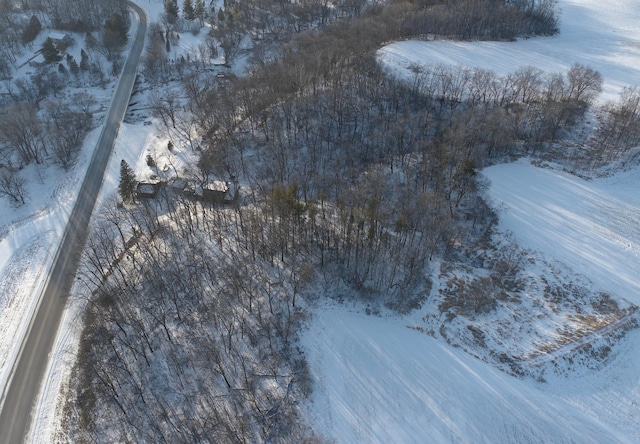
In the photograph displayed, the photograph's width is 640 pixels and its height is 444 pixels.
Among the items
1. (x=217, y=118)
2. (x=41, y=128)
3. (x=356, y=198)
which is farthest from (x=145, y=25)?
(x=356, y=198)

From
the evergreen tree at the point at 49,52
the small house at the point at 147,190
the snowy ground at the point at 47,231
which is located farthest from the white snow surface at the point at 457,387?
the evergreen tree at the point at 49,52

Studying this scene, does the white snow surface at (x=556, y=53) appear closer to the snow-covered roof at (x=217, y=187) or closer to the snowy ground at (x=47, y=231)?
the snow-covered roof at (x=217, y=187)

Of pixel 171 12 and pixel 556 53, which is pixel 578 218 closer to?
pixel 556 53

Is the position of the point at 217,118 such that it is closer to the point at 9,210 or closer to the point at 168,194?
the point at 168,194

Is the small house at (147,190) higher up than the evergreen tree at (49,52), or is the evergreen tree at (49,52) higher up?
the evergreen tree at (49,52)

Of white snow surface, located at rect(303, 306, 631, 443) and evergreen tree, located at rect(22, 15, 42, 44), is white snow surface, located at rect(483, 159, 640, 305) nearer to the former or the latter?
white snow surface, located at rect(303, 306, 631, 443)
